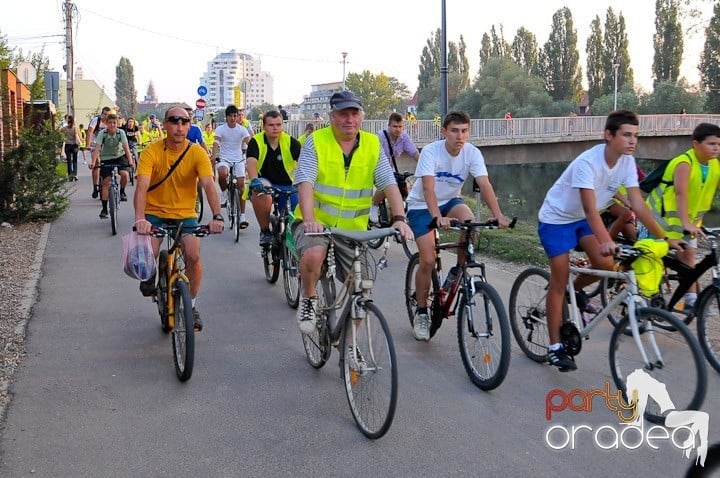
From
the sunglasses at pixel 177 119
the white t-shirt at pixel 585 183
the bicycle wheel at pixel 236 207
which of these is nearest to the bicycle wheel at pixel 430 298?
the white t-shirt at pixel 585 183

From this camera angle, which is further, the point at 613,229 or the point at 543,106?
the point at 543,106

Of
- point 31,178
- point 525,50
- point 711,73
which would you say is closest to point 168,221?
point 31,178

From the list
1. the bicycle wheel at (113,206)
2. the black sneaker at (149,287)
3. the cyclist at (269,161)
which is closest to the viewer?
the black sneaker at (149,287)

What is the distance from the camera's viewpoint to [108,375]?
19.9 feet

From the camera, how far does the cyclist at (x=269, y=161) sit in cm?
915

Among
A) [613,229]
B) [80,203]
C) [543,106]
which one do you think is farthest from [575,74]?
[613,229]

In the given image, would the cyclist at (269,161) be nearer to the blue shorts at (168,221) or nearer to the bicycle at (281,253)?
the bicycle at (281,253)

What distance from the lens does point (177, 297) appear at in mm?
6039

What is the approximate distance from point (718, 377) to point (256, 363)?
3338mm

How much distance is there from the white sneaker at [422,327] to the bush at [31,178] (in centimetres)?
918

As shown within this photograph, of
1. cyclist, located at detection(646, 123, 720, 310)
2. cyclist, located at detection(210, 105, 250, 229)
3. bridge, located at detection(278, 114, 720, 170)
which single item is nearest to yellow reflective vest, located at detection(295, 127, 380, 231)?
cyclist, located at detection(646, 123, 720, 310)

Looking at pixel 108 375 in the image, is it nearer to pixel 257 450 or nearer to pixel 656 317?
pixel 257 450

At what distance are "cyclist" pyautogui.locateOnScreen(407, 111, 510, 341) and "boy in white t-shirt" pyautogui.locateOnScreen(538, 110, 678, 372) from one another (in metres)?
0.64

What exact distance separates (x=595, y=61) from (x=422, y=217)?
8859cm
